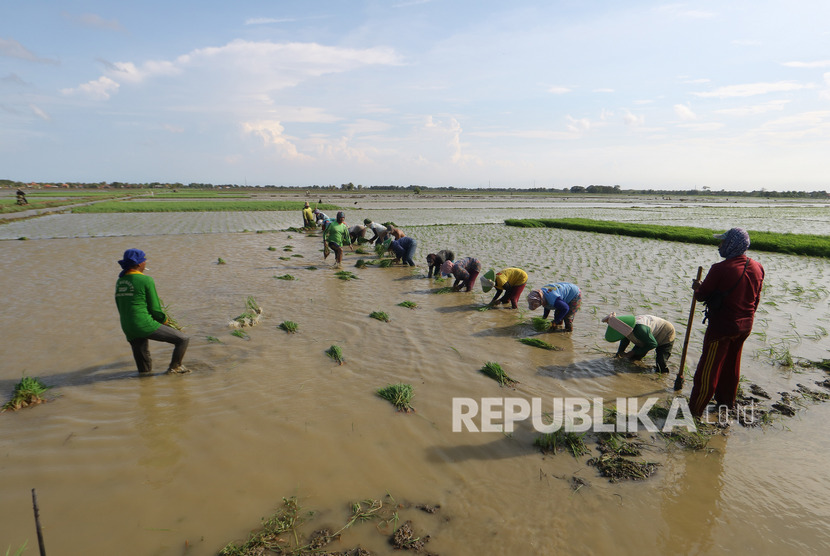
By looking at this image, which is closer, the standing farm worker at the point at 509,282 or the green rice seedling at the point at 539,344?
the green rice seedling at the point at 539,344

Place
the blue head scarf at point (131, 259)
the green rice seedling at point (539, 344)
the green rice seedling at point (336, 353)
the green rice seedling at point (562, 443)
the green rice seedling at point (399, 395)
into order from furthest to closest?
the green rice seedling at point (539, 344) < the green rice seedling at point (336, 353) < the blue head scarf at point (131, 259) < the green rice seedling at point (399, 395) < the green rice seedling at point (562, 443)

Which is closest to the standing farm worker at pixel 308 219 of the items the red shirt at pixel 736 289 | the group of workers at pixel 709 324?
the group of workers at pixel 709 324

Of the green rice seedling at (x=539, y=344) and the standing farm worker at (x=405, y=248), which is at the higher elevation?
the standing farm worker at (x=405, y=248)

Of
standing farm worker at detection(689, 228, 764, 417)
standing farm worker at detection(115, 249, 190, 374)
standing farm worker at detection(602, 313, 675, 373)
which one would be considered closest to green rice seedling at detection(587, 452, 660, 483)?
standing farm worker at detection(689, 228, 764, 417)

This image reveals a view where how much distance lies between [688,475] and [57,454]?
5.91m

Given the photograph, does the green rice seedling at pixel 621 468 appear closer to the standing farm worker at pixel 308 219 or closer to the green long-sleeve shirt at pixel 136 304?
the green long-sleeve shirt at pixel 136 304

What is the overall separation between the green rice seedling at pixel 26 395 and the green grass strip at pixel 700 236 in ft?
67.3

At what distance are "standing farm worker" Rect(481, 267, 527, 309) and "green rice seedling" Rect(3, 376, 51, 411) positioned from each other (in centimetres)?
716

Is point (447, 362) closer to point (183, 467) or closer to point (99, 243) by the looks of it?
point (183, 467)

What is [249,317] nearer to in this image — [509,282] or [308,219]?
[509,282]

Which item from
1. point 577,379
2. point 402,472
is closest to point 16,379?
point 402,472

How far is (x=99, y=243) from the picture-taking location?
54.5 ft

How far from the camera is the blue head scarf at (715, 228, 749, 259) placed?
13.6 feet

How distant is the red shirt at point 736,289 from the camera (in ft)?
13.7
